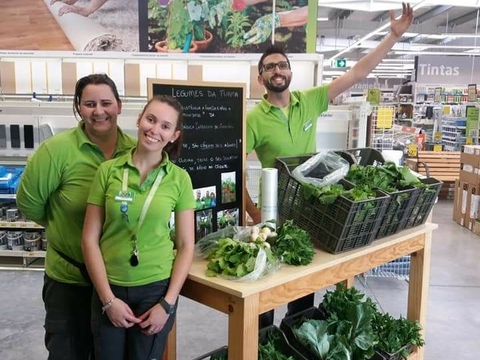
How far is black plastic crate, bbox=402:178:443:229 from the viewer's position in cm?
233

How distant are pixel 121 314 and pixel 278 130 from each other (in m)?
1.37

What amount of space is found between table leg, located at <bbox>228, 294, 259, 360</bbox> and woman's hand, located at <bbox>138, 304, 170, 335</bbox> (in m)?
0.24

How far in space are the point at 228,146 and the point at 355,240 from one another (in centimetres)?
75

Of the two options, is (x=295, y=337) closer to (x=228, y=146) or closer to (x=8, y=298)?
(x=228, y=146)

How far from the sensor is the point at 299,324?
8.03 feet

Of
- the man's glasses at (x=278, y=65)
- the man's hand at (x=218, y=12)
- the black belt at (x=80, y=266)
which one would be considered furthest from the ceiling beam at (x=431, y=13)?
the black belt at (x=80, y=266)

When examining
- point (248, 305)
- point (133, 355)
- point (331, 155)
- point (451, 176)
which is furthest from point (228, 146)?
point (451, 176)

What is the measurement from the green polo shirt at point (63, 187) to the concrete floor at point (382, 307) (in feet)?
6.07

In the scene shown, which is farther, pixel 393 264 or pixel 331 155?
pixel 393 264

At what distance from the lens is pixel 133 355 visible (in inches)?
A: 69.3

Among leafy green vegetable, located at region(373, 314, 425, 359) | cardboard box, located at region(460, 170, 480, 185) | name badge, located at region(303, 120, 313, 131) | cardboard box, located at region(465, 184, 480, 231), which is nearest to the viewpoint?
leafy green vegetable, located at region(373, 314, 425, 359)

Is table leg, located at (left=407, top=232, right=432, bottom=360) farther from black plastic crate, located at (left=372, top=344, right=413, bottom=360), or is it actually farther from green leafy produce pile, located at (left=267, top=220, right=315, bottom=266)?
green leafy produce pile, located at (left=267, top=220, right=315, bottom=266)

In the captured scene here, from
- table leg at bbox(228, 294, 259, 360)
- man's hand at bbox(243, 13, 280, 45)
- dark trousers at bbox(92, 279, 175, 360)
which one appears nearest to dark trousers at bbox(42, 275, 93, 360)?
dark trousers at bbox(92, 279, 175, 360)

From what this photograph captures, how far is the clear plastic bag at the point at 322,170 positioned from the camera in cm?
212
